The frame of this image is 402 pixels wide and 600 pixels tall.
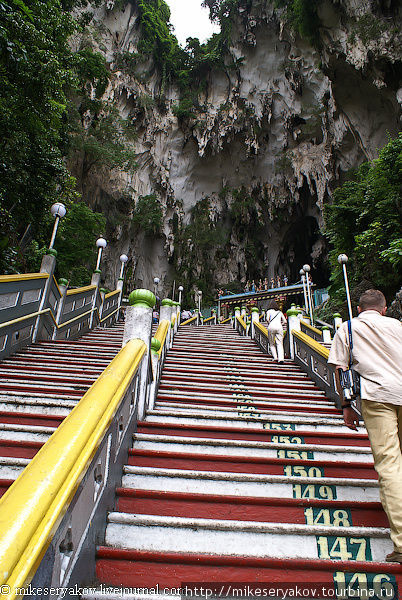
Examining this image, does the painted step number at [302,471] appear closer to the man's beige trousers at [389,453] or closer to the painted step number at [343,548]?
the painted step number at [343,548]

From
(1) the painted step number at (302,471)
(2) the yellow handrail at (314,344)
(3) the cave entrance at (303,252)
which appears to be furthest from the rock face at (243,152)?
(1) the painted step number at (302,471)

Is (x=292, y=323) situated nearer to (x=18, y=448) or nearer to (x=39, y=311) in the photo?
(x=39, y=311)

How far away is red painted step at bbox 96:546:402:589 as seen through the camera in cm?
167

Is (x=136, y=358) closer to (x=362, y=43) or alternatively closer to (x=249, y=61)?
(x=362, y=43)

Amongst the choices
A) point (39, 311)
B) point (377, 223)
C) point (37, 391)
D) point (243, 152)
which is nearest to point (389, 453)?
point (37, 391)

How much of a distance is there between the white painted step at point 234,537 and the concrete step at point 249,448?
0.85 metres

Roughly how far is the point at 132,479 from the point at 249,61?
96.6ft

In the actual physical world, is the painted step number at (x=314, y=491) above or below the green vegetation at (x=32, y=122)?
below

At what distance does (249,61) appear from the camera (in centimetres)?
2489

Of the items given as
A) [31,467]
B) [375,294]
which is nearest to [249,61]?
[375,294]

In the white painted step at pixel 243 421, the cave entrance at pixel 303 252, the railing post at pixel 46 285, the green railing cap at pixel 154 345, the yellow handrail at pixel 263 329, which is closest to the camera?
the white painted step at pixel 243 421

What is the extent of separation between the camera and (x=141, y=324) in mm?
3100

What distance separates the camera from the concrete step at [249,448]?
2.84 meters

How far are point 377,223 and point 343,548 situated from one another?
38.4ft
